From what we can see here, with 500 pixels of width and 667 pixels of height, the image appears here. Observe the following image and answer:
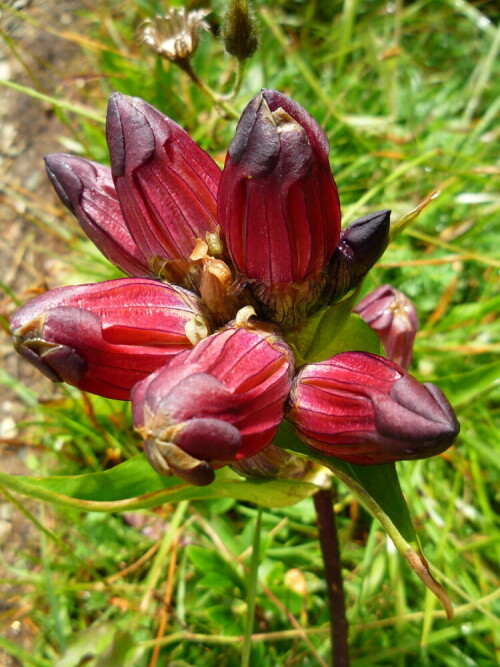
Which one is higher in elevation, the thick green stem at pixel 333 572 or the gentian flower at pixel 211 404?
the gentian flower at pixel 211 404

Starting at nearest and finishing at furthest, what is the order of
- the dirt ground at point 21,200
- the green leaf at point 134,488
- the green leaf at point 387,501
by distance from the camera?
the green leaf at point 387,501
the green leaf at point 134,488
the dirt ground at point 21,200

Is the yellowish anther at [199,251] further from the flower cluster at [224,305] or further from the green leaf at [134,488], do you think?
the green leaf at [134,488]

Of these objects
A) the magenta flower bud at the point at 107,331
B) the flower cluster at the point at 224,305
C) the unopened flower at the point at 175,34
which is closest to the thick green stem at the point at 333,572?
the flower cluster at the point at 224,305

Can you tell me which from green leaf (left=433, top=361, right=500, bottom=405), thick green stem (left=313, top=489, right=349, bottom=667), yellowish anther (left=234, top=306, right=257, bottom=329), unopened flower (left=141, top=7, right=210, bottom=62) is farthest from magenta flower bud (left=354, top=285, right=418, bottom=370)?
unopened flower (left=141, top=7, right=210, bottom=62)

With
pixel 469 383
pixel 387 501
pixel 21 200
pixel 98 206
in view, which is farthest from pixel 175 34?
pixel 21 200

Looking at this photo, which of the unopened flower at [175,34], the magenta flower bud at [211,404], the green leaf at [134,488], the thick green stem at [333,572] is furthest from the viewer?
the unopened flower at [175,34]

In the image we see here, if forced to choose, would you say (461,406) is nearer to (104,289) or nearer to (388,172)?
(388,172)

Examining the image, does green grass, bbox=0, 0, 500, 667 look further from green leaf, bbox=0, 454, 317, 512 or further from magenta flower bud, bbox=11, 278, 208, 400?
magenta flower bud, bbox=11, 278, 208, 400
